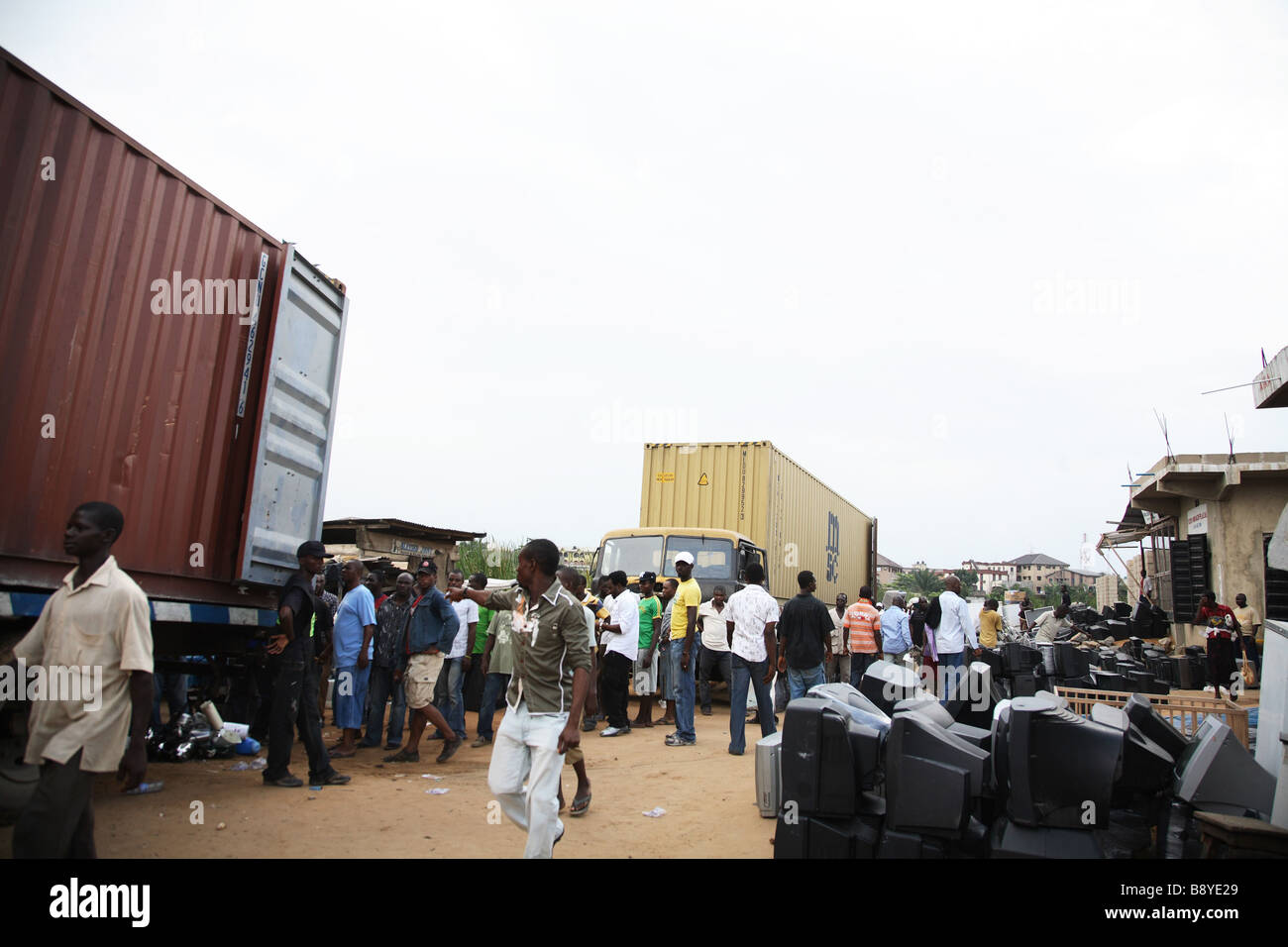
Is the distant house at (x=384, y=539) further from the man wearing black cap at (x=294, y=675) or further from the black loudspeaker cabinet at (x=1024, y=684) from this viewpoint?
the black loudspeaker cabinet at (x=1024, y=684)

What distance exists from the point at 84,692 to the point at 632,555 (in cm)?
874

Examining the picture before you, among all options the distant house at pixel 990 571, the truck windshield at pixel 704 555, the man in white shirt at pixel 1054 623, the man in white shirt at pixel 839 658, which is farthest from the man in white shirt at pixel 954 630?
the distant house at pixel 990 571

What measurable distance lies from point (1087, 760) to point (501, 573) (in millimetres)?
21016

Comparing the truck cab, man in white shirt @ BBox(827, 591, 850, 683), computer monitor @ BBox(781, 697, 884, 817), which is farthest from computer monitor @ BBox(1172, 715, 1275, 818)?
man in white shirt @ BBox(827, 591, 850, 683)

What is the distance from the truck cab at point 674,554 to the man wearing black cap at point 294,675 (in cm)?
553

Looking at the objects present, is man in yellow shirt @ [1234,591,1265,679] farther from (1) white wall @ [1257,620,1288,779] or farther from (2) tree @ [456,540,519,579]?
(2) tree @ [456,540,519,579]

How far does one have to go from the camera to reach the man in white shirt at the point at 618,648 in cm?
820

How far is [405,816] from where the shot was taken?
198 inches

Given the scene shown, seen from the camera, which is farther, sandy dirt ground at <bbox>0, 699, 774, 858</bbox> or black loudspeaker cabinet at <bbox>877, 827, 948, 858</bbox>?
sandy dirt ground at <bbox>0, 699, 774, 858</bbox>

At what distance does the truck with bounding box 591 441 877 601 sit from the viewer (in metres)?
11.3

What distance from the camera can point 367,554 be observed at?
1488 centimetres

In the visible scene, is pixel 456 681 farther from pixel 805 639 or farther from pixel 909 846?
pixel 909 846

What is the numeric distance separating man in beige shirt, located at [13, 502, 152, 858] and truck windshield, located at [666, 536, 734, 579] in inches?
330
